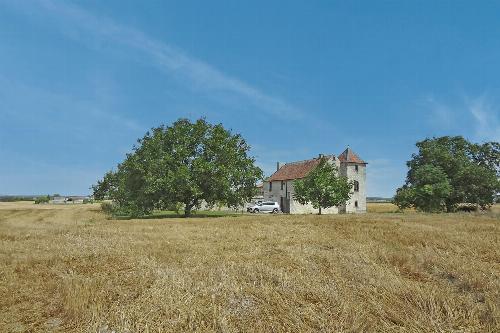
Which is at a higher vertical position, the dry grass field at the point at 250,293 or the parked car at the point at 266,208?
the parked car at the point at 266,208

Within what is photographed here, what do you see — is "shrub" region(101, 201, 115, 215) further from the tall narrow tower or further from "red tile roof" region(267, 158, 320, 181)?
the tall narrow tower

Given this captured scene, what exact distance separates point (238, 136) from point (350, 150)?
35.1m

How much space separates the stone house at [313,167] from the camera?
74062mm

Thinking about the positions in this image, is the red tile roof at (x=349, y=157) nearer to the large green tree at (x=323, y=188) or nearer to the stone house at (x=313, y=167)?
the stone house at (x=313, y=167)

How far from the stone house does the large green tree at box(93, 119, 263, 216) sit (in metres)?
25.3

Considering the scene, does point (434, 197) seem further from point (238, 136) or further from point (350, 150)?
point (238, 136)

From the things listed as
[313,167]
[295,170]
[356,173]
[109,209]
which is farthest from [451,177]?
[109,209]

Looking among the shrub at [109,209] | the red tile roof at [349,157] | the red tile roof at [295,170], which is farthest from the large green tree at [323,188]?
the shrub at [109,209]

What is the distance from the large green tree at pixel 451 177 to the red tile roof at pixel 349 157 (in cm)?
1125

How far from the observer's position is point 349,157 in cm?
7888

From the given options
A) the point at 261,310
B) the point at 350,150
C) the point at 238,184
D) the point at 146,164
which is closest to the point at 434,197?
the point at 350,150

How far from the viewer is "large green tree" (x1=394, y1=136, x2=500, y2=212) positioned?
6181 cm

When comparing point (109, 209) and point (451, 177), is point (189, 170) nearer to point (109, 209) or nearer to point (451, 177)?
point (109, 209)

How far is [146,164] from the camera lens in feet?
165
